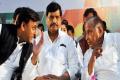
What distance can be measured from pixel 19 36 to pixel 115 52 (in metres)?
1.00

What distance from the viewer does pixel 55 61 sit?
3.84m

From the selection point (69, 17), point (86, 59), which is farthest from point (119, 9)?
point (86, 59)

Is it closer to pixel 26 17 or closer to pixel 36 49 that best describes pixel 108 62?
pixel 36 49

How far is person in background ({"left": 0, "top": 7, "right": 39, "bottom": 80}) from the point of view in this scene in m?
3.64

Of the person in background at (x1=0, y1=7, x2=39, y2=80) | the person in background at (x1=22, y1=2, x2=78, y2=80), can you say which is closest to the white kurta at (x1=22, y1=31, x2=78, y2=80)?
the person in background at (x1=22, y1=2, x2=78, y2=80)

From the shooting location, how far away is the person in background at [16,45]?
3.64 metres

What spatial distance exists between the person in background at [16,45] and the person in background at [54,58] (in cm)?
10

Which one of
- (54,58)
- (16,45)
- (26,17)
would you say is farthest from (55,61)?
(26,17)

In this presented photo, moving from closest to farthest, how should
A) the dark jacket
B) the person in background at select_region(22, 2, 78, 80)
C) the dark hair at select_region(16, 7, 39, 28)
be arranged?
the dark jacket, the person in background at select_region(22, 2, 78, 80), the dark hair at select_region(16, 7, 39, 28)

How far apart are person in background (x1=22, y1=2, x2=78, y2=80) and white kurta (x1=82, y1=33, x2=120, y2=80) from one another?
1.00 feet

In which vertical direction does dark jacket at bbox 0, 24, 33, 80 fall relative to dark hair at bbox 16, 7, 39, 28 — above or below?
below

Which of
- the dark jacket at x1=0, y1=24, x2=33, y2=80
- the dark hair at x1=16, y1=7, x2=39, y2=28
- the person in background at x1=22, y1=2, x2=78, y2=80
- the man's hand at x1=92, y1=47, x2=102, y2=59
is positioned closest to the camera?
the man's hand at x1=92, y1=47, x2=102, y2=59

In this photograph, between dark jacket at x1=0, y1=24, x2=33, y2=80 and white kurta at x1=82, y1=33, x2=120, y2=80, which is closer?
white kurta at x1=82, y1=33, x2=120, y2=80

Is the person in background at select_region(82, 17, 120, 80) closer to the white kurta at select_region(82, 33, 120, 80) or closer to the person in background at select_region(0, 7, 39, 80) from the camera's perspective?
the white kurta at select_region(82, 33, 120, 80)
